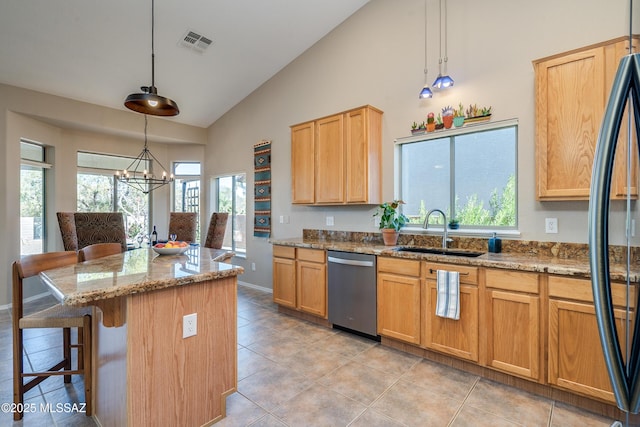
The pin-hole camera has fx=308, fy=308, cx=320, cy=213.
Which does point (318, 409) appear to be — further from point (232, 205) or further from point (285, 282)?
point (232, 205)

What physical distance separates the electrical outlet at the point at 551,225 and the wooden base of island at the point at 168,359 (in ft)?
8.30

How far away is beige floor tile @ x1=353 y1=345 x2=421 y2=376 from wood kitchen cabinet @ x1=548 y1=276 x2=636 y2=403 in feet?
3.28

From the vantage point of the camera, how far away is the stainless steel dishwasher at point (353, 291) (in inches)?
119

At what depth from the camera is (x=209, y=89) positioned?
4953mm

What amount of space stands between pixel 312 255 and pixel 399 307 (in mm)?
1146

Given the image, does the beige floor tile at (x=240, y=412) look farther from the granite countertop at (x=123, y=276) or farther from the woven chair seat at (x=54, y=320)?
the woven chair seat at (x=54, y=320)

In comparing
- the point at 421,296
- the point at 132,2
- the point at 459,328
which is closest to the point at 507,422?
the point at 459,328

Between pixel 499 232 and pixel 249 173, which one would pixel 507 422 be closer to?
pixel 499 232

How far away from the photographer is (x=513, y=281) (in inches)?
87.9

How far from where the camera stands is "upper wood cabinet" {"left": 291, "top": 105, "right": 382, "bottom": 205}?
11.2 ft

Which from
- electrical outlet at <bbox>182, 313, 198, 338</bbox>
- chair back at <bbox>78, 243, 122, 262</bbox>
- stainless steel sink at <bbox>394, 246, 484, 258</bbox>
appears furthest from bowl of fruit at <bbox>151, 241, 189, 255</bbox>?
stainless steel sink at <bbox>394, 246, 484, 258</bbox>

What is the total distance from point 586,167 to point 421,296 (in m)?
1.53

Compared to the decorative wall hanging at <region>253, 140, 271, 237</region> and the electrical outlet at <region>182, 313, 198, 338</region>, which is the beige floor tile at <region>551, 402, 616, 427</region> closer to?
the electrical outlet at <region>182, 313, 198, 338</region>

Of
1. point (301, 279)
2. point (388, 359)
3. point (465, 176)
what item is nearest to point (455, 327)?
point (388, 359)
